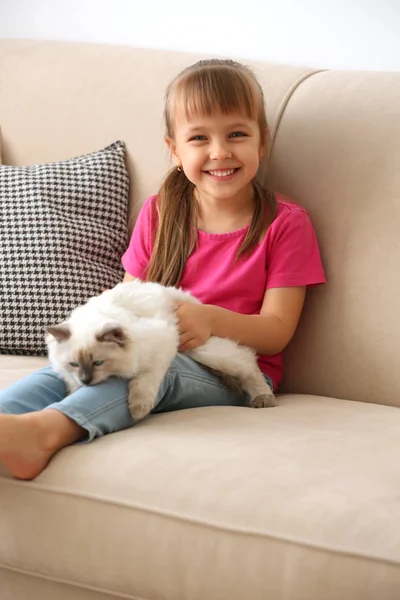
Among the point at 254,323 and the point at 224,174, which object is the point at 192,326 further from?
the point at 224,174

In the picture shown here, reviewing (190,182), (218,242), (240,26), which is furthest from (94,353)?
(240,26)

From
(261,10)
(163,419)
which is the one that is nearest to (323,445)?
(163,419)

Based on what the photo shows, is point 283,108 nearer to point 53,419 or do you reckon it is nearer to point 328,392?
point 328,392

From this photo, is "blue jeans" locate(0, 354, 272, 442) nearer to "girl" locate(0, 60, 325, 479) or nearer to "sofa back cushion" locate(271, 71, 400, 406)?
"girl" locate(0, 60, 325, 479)

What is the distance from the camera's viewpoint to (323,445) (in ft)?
4.73

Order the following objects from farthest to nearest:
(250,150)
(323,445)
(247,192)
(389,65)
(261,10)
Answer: (261,10), (389,65), (247,192), (250,150), (323,445)

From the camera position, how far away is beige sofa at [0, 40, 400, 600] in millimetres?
1202

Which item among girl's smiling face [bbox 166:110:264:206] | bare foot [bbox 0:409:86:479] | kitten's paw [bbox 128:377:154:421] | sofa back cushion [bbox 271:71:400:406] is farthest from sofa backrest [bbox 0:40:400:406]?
bare foot [bbox 0:409:86:479]

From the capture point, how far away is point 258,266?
193 centimetres

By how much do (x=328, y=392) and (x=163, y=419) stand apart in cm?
49

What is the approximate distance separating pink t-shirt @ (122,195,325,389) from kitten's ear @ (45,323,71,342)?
0.44 meters

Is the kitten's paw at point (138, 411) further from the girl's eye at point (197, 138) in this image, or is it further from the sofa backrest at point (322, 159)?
the girl's eye at point (197, 138)

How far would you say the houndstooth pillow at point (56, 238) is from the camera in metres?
2.05

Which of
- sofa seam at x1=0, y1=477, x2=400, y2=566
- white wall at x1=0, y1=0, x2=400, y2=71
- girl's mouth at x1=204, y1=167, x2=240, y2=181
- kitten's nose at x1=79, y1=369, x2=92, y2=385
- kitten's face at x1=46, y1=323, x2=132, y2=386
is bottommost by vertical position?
sofa seam at x1=0, y1=477, x2=400, y2=566
